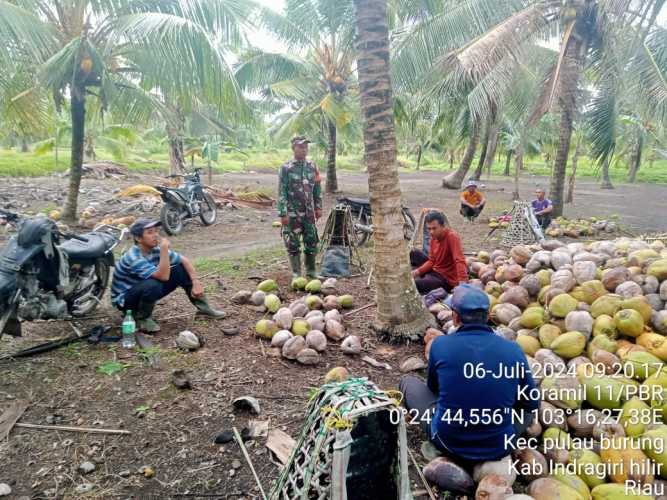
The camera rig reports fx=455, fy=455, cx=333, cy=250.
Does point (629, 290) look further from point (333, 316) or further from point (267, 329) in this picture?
point (267, 329)

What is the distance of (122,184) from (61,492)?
15643 mm

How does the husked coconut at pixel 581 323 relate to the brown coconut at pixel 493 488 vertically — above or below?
above

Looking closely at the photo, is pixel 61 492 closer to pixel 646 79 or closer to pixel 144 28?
pixel 144 28

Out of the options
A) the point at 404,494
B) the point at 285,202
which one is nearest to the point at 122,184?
the point at 285,202

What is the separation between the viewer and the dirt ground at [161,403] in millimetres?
2490

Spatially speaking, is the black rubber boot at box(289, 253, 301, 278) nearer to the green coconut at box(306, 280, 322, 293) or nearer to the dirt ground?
the dirt ground

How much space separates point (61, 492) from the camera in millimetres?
2387

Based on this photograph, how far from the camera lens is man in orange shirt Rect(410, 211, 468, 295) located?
4625mm

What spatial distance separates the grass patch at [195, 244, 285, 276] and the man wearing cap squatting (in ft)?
14.4

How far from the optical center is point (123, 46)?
324 inches

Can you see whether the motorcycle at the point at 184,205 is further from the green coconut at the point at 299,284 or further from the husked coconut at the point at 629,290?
the husked coconut at the point at 629,290

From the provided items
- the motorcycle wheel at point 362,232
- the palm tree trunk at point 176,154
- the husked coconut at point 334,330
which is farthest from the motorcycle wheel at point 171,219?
the palm tree trunk at point 176,154

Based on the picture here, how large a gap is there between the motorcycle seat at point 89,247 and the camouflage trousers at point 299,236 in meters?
1.96

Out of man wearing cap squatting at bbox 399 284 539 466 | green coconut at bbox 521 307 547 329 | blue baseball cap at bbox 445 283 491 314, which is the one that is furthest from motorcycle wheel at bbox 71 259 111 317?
green coconut at bbox 521 307 547 329
